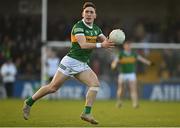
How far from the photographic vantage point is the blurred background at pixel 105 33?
34.4 m

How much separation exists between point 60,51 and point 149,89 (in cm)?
462

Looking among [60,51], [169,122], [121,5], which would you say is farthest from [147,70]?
[169,122]

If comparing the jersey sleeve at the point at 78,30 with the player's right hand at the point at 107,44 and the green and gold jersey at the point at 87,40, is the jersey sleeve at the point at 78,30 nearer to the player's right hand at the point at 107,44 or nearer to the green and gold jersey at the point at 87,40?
the green and gold jersey at the point at 87,40

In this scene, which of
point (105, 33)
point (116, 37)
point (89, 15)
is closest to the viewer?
point (116, 37)

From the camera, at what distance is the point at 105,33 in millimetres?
37000

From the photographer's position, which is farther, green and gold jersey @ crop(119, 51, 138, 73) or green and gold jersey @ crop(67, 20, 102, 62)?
green and gold jersey @ crop(119, 51, 138, 73)

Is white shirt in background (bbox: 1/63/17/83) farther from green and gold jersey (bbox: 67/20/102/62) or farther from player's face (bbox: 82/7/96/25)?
player's face (bbox: 82/7/96/25)

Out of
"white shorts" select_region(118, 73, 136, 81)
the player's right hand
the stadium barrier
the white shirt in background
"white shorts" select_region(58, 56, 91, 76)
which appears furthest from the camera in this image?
the stadium barrier

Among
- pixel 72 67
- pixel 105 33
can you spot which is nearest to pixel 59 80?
pixel 72 67

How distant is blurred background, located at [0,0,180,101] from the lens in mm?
34375

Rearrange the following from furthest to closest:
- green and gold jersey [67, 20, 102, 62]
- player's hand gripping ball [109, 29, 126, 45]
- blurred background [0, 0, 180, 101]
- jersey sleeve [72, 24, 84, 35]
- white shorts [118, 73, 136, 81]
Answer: blurred background [0, 0, 180, 101]
white shorts [118, 73, 136, 81]
green and gold jersey [67, 20, 102, 62]
jersey sleeve [72, 24, 84, 35]
player's hand gripping ball [109, 29, 126, 45]

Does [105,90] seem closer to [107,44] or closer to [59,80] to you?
[59,80]

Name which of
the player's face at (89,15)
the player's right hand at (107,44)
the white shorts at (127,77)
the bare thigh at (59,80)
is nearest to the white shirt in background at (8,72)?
the white shorts at (127,77)

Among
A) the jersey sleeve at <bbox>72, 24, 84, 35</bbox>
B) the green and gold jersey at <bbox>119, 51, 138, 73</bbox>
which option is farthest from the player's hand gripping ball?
the green and gold jersey at <bbox>119, 51, 138, 73</bbox>
